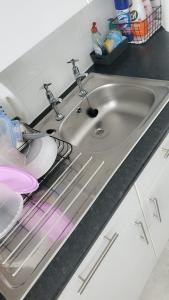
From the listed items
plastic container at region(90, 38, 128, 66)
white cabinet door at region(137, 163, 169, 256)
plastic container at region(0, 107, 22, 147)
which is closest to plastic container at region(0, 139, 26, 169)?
plastic container at region(0, 107, 22, 147)

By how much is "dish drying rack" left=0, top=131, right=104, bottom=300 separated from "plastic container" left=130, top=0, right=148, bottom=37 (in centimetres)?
86

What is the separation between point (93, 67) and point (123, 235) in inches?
38.9

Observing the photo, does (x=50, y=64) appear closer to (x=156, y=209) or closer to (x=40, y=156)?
(x=40, y=156)

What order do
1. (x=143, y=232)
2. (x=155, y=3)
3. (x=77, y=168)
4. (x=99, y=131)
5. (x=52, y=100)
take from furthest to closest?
1. (x=155, y=3)
2. (x=99, y=131)
3. (x=52, y=100)
4. (x=143, y=232)
5. (x=77, y=168)

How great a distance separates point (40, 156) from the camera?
1055 mm

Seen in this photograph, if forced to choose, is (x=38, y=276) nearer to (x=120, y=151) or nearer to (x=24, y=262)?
(x=24, y=262)

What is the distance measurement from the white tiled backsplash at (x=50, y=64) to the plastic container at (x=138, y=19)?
179 millimetres

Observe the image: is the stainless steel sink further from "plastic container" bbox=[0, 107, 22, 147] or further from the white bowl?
"plastic container" bbox=[0, 107, 22, 147]

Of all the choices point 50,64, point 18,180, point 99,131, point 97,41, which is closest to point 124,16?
point 97,41

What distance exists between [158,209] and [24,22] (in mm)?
946

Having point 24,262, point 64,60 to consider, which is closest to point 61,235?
point 24,262

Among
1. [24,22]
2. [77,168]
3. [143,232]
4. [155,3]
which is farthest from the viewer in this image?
[155,3]

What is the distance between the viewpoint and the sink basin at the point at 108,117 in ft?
4.66

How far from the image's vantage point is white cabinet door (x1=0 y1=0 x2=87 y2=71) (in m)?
0.82
